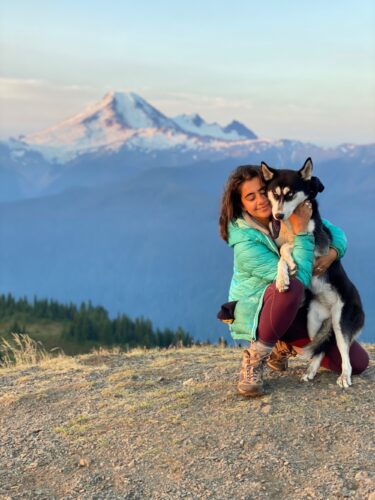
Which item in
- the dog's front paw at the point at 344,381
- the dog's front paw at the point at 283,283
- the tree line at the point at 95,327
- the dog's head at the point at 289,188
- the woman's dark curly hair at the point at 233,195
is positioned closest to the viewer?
the dog's front paw at the point at 283,283

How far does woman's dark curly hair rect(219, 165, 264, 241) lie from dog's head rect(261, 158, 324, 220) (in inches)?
9.5

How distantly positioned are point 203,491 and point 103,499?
0.82 m

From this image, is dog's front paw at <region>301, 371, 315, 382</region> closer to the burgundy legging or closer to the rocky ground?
the rocky ground

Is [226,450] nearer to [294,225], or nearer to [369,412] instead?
[369,412]

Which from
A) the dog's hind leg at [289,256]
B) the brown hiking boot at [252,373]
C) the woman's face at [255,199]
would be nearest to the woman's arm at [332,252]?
the dog's hind leg at [289,256]

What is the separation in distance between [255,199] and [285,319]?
4.10 feet

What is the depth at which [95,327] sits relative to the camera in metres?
59.7

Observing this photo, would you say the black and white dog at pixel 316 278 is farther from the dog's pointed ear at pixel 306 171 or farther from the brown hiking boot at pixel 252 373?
the brown hiking boot at pixel 252 373

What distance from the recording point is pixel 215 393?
21.4 ft

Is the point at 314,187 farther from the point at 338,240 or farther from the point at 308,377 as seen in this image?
the point at 308,377

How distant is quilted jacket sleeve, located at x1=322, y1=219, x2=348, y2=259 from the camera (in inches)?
231

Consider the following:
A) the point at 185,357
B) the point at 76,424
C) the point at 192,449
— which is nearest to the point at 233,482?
the point at 192,449

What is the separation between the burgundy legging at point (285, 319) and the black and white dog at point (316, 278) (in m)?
0.08

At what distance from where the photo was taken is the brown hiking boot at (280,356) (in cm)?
638
